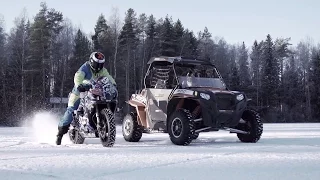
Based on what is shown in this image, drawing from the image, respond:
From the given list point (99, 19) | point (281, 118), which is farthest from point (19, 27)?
point (281, 118)

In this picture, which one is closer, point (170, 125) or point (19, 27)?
point (170, 125)

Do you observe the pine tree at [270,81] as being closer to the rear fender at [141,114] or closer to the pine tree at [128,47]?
the pine tree at [128,47]

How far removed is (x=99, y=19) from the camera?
5944cm

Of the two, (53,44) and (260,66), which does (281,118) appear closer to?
(260,66)

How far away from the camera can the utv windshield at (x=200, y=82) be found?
10062 mm

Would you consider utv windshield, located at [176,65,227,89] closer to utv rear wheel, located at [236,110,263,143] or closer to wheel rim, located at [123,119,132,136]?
utv rear wheel, located at [236,110,263,143]

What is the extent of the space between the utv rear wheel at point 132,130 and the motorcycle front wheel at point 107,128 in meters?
2.18

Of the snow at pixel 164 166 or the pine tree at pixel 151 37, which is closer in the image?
the snow at pixel 164 166

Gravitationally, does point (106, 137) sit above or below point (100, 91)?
below

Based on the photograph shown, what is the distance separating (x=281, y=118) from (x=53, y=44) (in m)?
30.1

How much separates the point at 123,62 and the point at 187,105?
4225 cm

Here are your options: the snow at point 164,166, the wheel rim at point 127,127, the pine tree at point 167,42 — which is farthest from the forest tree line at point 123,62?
the snow at point 164,166

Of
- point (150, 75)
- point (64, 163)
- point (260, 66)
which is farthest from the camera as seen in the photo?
point (260, 66)

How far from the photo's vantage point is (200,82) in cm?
1026
